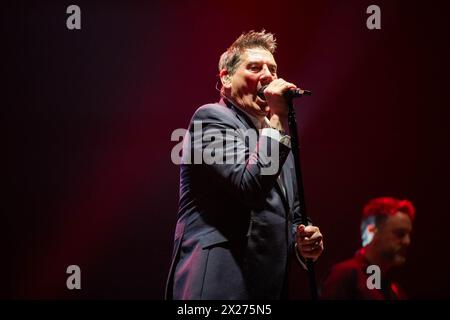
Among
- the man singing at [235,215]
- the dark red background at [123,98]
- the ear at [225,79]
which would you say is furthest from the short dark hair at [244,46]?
the dark red background at [123,98]

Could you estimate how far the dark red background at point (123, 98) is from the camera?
408 cm

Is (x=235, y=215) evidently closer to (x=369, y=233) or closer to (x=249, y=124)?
(x=249, y=124)

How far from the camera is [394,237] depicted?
4.25 m

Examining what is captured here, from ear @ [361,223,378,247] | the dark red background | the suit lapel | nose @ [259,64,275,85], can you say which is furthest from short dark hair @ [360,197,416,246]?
nose @ [259,64,275,85]

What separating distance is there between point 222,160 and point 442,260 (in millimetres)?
3820

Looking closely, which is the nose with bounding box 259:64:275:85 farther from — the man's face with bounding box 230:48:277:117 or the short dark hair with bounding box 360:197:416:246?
the short dark hair with bounding box 360:197:416:246

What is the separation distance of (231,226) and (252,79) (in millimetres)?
689

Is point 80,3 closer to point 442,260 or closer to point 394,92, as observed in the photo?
point 394,92

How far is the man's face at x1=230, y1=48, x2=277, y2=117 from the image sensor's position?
215 centimetres

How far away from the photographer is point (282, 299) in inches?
73.7

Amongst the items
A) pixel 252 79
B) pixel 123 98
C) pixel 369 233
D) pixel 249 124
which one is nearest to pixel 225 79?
pixel 252 79

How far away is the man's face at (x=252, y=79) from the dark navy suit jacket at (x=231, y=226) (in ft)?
0.70

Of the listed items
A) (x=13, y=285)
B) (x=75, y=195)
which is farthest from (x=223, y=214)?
(x=13, y=285)
